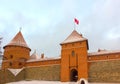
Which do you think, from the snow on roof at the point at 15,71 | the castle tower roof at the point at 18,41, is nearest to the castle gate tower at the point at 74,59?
the snow on roof at the point at 15,71

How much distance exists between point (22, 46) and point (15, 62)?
8.99ft

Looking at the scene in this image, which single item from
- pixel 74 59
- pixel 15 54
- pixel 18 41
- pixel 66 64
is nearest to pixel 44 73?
pixel 66 64

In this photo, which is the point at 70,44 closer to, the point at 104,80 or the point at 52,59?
the point at 52,59

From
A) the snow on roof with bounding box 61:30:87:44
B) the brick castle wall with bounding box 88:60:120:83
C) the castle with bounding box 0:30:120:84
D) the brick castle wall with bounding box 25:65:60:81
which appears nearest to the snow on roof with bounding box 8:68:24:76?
the castle with bounding box 0:30:120:84

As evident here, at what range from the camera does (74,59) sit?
2583cm

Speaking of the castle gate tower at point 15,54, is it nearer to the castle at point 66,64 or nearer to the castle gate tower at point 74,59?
the castle at point 66,64

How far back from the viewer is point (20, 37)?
32844mm

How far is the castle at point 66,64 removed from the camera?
23531mm

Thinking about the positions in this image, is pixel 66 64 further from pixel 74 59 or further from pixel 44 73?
pixel 44 73

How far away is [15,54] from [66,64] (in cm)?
912

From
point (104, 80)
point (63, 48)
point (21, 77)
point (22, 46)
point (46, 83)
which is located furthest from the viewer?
point (22, 46)

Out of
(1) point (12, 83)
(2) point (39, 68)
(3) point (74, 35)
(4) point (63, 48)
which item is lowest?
(1) point (12, 83)

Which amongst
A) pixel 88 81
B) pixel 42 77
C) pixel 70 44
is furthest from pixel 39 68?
pixel 88 81

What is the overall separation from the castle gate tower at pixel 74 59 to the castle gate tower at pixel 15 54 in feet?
24.3
